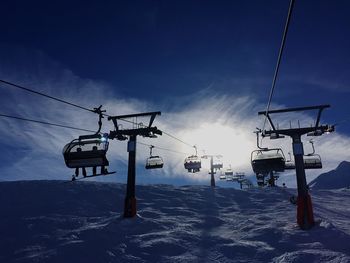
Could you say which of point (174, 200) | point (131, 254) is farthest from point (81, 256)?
point (174, 200)

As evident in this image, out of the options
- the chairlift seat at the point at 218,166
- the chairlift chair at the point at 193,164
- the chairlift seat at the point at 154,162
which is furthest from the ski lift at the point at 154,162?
the chairlift seat at the point at 218,166

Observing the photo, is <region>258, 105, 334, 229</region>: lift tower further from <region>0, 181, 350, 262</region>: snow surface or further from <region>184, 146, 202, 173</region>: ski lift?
<region>184, 146, 202, 173</region>: ski lift

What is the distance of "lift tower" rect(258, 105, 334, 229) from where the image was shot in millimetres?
17609

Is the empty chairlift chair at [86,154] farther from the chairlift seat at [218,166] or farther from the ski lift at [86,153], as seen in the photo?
the chairlift seat at [218,166]

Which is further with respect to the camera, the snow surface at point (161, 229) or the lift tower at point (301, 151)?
the lift tower at point (301, 151)

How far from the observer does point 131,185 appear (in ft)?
68.5

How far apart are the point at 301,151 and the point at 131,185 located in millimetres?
10033

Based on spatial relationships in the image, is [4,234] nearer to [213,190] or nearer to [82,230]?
[82,230]

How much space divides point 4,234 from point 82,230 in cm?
408

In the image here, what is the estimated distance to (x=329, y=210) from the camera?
25.6m

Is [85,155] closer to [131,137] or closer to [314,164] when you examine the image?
[131,137]

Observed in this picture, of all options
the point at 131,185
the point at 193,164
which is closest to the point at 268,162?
Result: the point at 131,185

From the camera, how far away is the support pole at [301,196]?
1748 centimetres

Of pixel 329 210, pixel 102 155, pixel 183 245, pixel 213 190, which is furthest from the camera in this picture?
pixel 213 190
